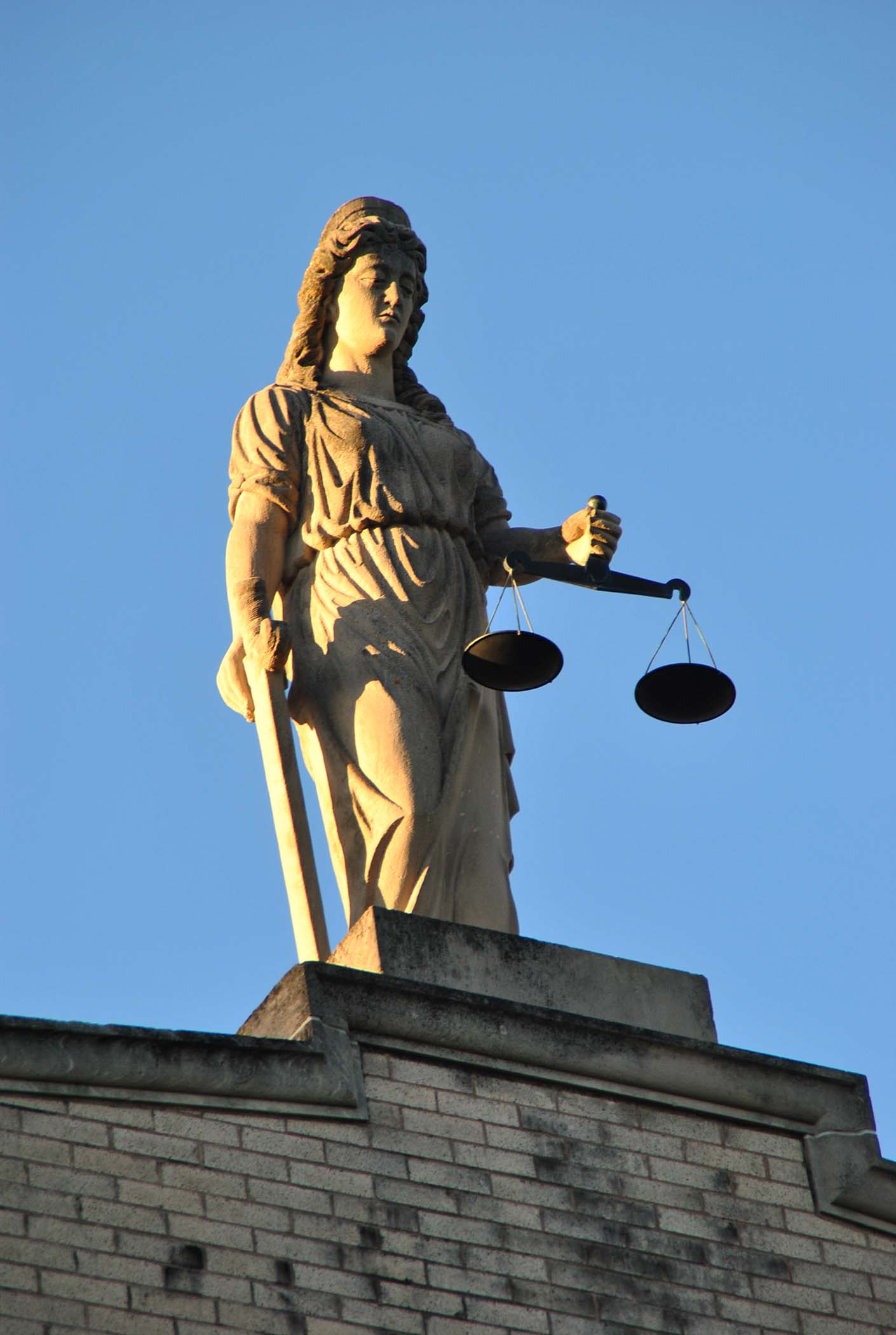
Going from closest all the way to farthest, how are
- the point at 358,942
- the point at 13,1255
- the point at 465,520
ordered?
the point at 13,1255 → the point at 358,942 → the point at 465,520

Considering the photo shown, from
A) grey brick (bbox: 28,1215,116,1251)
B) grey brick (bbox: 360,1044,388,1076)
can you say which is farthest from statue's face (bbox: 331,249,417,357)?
grey brick (bbox: 28,1215,116,1251)

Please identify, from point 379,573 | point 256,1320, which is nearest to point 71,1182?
point 256,1320

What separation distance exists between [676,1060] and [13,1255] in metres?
2.93

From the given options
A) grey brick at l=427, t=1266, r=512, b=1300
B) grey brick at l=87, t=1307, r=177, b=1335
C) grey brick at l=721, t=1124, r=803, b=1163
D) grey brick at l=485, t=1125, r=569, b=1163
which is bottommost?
grey brick at l=87, t=1307, r=177, b=1335

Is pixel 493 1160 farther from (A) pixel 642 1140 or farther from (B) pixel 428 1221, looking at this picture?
(A) pixel 642 1140

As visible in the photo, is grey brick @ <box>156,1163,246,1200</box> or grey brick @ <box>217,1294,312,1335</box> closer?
grey brick @ <box>217,1294,312,1335</box>

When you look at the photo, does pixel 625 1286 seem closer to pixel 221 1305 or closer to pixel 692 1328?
pixel 692 1328

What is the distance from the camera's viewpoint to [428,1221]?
10.1m

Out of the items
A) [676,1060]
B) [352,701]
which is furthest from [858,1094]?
[352,701]

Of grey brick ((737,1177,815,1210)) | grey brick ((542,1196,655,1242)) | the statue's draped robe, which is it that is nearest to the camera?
grey brick ((542,1196,655,1242))

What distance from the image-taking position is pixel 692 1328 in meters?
10.3

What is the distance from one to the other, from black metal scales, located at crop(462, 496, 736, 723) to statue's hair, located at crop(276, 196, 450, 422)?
1.17 meters

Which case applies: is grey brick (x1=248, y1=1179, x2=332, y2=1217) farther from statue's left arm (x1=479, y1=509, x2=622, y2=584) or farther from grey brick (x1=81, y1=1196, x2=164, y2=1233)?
statue's left arm (x1=479, y1=509, x2=622, y2=584)

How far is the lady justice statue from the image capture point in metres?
11.6
